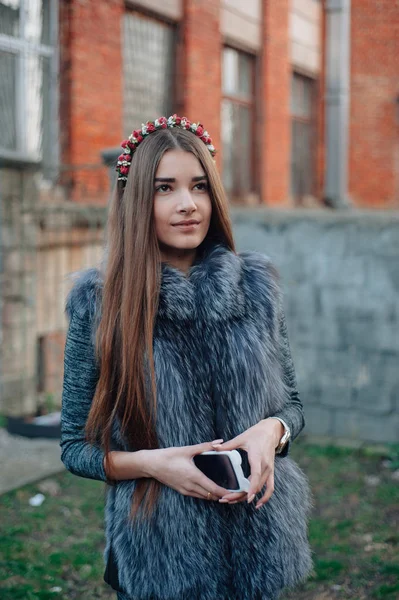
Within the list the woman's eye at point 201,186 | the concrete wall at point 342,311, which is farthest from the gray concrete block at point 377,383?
A: the woman's eye at point 201,186

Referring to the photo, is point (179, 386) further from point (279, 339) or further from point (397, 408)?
point (397, 408)

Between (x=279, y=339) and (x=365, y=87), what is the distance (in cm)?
1714

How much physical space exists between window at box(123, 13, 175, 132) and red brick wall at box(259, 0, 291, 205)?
3275mm

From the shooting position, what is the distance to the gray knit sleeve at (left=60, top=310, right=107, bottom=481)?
7.51ft

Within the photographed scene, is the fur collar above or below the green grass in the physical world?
above

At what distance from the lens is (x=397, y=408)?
695 cm

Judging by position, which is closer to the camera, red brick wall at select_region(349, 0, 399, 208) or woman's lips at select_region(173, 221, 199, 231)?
woman's lips at select_region(173, 221, 199, 231)

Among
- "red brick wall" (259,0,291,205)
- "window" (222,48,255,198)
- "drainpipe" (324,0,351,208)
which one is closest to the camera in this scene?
"window" (222,48,255,198)

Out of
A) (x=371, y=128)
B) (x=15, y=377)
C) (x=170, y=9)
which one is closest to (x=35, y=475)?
(x=15, y=377)

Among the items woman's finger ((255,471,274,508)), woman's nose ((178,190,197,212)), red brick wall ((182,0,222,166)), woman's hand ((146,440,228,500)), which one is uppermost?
red brick wall ((182,0,222,166))

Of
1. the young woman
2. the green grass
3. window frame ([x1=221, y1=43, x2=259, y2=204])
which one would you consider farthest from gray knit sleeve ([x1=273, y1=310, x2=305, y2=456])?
window frame ([x1=221, y1=43, x2=259, y2=204])

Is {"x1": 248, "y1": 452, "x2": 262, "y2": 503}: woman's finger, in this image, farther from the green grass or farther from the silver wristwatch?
the green grass

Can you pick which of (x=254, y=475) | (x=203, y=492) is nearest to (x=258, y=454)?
(x=254, y=475)

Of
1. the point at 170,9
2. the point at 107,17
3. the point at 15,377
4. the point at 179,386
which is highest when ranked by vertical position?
the point at 170,9
